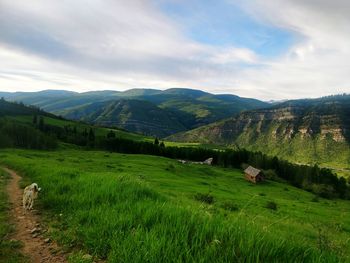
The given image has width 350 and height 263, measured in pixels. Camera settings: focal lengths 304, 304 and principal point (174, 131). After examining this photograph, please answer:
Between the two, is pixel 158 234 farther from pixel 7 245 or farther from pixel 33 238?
pixel 33 238

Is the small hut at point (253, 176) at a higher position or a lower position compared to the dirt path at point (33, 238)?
lower

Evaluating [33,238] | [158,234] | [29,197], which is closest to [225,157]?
[29,197]

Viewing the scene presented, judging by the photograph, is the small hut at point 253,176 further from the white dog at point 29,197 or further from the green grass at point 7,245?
the green grass at point 7,245

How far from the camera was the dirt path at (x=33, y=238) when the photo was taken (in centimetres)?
703

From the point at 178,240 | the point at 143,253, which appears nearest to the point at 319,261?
the point at 178,240

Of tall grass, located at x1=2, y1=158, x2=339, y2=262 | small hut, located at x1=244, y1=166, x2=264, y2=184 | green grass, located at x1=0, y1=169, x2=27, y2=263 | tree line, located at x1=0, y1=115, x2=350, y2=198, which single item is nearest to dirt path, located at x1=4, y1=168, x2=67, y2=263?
green grass, located at x1=0, y1=169, x2=27, y2=263

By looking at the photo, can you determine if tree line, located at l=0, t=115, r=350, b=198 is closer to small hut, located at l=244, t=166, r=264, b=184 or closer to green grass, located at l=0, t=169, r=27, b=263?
small hut, located at l=244, t=166, r=264, b=184

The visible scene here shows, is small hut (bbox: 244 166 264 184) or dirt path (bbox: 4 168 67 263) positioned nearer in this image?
dirt path (bbox: 4 168 67 263)

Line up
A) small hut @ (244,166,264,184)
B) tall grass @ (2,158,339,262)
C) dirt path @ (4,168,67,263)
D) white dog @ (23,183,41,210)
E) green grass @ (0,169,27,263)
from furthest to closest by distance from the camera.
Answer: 1. small hut @ (244,166,264,184)
2. white dog @ (23,183,41,210)
3. dirt path @ (4,168,67,263)
4. green grass @ (0,169,27,263)
5. tall grass @ (2,158,339,262)

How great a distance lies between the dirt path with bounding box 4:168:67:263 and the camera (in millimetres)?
7025

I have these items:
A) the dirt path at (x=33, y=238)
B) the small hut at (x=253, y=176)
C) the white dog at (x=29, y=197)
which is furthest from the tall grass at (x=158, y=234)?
the small hut at (x=253, y=176)

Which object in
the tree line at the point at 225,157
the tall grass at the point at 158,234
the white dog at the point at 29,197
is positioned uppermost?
the tall grass at the point at 158,234

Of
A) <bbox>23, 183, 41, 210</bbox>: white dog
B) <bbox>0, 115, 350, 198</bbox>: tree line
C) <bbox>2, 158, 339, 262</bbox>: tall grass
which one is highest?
<bbox>2, 158, 339, 262</bbox>: tall grass

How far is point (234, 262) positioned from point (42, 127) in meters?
203
